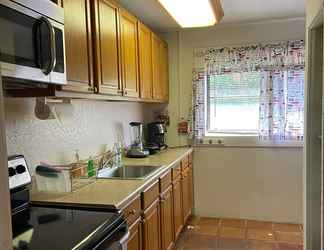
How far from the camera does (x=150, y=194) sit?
7.58 ft

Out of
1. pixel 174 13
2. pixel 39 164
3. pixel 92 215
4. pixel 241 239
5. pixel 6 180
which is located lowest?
pixel 241 239

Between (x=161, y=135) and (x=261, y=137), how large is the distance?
1182 mm

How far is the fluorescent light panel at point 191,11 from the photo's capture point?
7.37 ft

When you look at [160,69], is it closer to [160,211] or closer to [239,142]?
[239,142]

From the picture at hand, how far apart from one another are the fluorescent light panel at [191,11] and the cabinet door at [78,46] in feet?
1.86

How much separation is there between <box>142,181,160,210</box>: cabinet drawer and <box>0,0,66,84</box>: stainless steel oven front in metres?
1.07

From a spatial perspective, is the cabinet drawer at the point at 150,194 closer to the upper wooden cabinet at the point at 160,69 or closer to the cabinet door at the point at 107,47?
the cabinet door at the point at 107,47

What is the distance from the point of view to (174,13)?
97.2 inches

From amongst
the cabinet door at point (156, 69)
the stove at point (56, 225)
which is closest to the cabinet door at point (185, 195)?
the cabinet door at point (156, 69)

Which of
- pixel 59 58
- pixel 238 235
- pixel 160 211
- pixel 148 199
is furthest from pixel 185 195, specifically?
pixel 59 58

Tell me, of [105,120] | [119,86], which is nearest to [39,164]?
[119,86]

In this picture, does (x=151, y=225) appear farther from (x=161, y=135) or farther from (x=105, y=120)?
(x=161, y=135)

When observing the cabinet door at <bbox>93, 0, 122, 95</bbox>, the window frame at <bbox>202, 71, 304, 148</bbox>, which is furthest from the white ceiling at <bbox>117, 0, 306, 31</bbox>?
the window frame at <bbox>202, 71, 304, 148</bbox>

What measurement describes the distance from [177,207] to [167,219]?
0.39m
